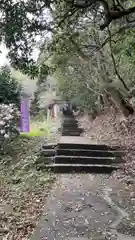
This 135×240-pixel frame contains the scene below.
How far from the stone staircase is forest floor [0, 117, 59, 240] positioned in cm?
38

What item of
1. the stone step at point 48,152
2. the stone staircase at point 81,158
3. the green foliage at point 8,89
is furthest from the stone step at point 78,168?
the green foliage at point 8,89

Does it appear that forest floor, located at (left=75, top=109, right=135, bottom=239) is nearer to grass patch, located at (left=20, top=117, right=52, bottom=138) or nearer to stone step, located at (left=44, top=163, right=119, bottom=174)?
stone step, located at (left=44, top=163, right=119, bottom=174)

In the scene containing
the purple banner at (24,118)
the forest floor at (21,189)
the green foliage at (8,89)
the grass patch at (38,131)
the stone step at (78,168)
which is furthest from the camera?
the grass patch at (38,131)

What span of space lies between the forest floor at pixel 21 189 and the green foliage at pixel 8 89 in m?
2.15

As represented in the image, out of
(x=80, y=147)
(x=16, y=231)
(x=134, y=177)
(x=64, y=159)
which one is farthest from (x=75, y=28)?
(x=16, y=231)

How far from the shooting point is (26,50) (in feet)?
16.9

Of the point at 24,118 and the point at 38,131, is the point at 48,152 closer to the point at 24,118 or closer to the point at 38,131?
the point at 24,118

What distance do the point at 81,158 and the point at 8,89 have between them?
486cm

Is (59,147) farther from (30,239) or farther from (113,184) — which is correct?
(30,239)

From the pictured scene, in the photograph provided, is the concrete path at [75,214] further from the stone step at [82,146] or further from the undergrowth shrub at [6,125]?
the undergrowth shrub at [6,125]

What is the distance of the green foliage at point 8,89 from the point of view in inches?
462

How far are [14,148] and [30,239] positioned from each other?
597cm

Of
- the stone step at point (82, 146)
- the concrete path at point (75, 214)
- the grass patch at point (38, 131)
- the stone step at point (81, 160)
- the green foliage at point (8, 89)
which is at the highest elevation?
the green foliage at point (8, 89)

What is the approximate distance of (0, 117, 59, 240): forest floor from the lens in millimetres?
4539
